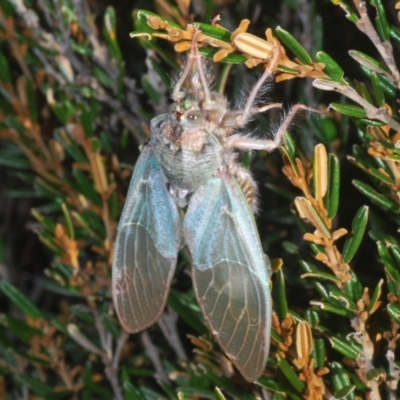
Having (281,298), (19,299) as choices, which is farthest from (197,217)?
(19,299)

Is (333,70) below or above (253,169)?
above

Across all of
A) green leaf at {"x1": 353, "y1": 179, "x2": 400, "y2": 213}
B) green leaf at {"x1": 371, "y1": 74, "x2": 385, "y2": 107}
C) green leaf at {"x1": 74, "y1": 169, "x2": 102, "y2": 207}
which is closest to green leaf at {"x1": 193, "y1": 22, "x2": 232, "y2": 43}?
green leaf at {"x1": 371, "y1": 74, "x2": 385, "y2": 107}

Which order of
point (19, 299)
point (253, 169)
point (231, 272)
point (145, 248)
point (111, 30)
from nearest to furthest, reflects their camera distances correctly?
point (231, 272) → point (145, 248) → point (111, 30) → point (19, 299) → point (253, 169)

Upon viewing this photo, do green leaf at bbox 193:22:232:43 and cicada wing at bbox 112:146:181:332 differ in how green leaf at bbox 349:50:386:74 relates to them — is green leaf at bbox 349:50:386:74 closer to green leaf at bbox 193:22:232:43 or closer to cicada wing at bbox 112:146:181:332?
green leaf at bbox 193:22:232:43

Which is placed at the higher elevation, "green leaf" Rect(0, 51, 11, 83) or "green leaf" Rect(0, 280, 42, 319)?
"green leaf" Rect(0, 51, 11, 83)

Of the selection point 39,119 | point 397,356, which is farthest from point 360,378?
point 39,119

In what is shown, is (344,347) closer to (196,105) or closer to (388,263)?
(388,263)

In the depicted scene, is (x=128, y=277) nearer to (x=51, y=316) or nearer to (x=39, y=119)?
(x=51, y=316)

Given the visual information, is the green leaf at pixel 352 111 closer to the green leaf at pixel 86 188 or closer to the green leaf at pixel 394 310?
the green leaf at pixel 394 310
